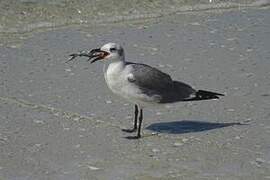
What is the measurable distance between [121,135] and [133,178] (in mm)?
762

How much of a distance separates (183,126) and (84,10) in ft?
11.1

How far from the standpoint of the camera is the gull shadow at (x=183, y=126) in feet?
17.5

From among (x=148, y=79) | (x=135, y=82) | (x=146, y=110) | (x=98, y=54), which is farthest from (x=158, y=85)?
(x=146, y=110)

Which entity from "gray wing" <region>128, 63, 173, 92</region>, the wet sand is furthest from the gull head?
the wet sand

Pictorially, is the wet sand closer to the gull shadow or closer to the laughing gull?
the gull shadow

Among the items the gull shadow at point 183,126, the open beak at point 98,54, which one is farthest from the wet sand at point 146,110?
the open beak at point 98,54

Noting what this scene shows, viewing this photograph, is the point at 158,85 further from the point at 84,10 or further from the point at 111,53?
the point at 84,10

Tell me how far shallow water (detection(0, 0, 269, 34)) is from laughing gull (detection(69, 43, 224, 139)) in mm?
2650

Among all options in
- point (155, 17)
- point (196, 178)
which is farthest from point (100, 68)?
point (196, 178)

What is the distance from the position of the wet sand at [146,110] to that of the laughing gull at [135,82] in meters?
0.20

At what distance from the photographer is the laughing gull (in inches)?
203

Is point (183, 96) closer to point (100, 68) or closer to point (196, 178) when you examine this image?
point (196, 178)

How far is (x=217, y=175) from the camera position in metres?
4.57

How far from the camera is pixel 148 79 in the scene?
5.25 m
